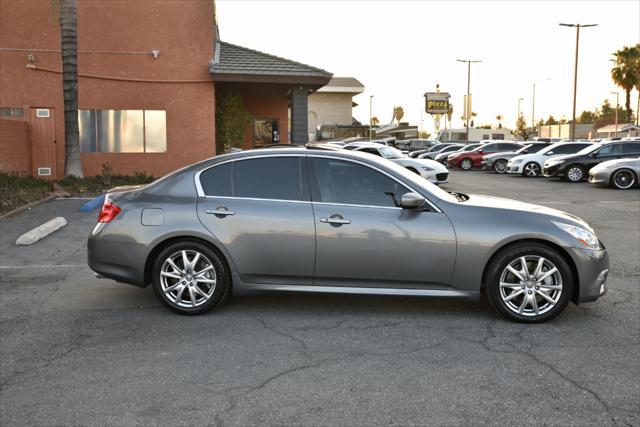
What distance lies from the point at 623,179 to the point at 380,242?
696 inches

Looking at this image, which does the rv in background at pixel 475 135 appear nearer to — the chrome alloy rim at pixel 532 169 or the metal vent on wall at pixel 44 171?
the chrome alloy rim at pixel 532 169

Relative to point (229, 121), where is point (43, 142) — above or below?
below

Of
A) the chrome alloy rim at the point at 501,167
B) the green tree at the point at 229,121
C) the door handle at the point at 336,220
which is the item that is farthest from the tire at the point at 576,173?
the door handle at the point at 336,220

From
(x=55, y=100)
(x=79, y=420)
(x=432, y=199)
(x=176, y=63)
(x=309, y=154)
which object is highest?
(x=176, y=63)

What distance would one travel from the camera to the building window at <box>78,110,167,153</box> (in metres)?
19.2

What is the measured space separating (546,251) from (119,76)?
16.4 meters

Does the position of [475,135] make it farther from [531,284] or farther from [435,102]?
[531,284]

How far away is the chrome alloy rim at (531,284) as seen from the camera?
5.47 m

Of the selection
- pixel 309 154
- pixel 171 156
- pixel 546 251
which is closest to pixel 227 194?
pixel 309 154

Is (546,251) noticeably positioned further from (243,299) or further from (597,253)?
(243,299)

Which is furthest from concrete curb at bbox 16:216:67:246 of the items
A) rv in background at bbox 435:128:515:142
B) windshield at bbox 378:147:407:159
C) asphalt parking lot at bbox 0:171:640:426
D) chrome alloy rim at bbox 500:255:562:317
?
rv in background at bbox 435:128:515:142

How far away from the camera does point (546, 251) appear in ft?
17.9

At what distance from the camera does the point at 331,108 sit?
59594 mm

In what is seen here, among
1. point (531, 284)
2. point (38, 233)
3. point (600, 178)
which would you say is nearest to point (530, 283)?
point (531, 284)
